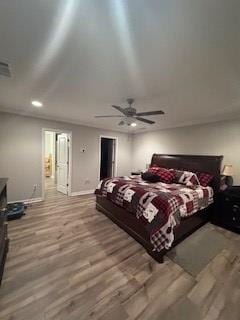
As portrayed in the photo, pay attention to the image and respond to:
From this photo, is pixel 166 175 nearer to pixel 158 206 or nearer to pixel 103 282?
pixel 158 206

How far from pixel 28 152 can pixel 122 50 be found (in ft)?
12.3

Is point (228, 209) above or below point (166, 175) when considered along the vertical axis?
below

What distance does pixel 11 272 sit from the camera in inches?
77.4

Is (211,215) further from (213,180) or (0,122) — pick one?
(0,122)

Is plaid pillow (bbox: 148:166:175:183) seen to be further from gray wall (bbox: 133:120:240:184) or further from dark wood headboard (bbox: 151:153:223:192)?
gray wall (bbox: 133:120:240:184)

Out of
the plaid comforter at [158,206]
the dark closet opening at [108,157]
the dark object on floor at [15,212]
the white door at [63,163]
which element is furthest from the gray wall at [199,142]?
the dark object on floor at [15,212]

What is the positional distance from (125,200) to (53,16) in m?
2.63

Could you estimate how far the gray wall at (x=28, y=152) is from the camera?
3967 millimetres

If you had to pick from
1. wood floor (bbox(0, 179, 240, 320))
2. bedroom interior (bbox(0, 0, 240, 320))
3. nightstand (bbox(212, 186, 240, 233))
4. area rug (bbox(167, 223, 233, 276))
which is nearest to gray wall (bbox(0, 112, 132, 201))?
bedroom interior (bbox(0, 0, 240, 320))

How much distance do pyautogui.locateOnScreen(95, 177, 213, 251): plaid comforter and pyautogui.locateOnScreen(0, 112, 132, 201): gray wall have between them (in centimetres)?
228

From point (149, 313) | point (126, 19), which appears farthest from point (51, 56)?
point (149, 313)

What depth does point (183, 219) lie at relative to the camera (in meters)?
2.76

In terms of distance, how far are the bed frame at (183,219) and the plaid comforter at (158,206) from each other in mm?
152

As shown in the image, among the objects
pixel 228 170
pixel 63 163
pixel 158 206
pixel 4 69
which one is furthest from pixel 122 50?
pixel 63 163
